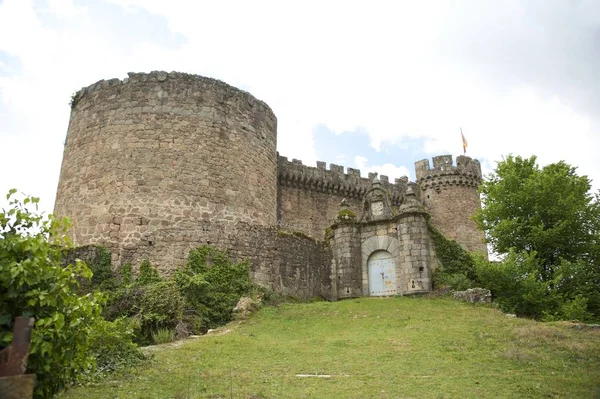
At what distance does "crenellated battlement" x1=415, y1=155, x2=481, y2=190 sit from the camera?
3397 centimetres

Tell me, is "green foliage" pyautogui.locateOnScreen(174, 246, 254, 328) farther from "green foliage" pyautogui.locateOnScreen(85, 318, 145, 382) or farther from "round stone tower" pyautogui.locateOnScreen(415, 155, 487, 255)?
"round stone tower" pyautogui.locateOnScreen(415, 155, 487, 255)

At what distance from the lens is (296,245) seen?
19.3m

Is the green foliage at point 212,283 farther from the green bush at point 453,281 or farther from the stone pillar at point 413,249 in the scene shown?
the green bush at point 453,281

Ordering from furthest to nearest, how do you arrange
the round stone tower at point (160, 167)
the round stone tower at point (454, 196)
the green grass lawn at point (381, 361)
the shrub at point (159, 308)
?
the round stone tower at point (454, 196) < the round stone tower at point (160, 167) < the shrub at point (159, 308) < the green grass lawn at point (381, 361)

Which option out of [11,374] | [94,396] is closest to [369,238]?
[94,396]

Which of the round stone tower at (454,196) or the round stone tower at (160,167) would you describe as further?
the round stone tower at (454,196)

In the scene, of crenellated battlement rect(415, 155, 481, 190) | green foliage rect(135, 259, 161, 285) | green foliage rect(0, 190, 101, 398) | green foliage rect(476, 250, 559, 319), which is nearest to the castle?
green foliage rect(135, 259, 161, 285)

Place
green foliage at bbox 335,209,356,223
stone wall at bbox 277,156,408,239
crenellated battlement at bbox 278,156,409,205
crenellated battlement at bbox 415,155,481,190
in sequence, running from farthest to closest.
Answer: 1. crenellated battlement at bbox 415,155,481,190
2. crenellated battlement at bbox 278,156,409,205
3. stone wall at bbox 277,156,408,239
4. green foliage at bbox 335,209,356,223

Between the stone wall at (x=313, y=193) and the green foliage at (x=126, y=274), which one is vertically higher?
the stone wall at (x=313, y=193)

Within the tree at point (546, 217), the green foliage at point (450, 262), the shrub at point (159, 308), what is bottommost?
the shrub at point (159, 308)

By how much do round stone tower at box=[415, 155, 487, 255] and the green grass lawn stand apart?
1980 centimetres

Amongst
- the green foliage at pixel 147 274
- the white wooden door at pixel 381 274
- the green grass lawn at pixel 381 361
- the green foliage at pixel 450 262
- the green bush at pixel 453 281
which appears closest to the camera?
the green grass lawn at pixel 381 361

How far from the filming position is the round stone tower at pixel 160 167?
638 inches

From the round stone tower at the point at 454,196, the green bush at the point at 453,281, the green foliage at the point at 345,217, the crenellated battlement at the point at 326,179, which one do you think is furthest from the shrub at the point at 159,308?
the round stone tower at the point at 454,196
